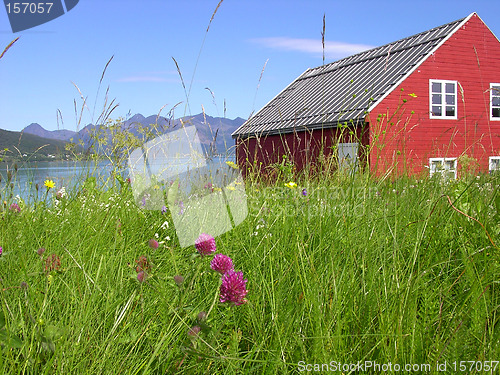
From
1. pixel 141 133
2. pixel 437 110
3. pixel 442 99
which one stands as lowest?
pixel 141 133

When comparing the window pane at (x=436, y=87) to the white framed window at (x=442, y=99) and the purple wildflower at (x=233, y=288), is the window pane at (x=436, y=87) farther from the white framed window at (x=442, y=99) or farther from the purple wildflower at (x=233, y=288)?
the purple wildflower at (x=233, y=288)

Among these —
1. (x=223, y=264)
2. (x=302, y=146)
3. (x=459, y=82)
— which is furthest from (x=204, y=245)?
(x=459, y=82)

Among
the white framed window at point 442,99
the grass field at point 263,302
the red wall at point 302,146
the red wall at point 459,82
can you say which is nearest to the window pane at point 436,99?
the white framed window at point 442,99

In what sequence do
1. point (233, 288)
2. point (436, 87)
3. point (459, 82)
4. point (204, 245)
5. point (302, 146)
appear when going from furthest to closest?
point (302, 146), point (436, 87), point (459, 82), point (204, 245), point (233, 288)

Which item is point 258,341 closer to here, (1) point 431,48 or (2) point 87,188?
(2) point 87,188

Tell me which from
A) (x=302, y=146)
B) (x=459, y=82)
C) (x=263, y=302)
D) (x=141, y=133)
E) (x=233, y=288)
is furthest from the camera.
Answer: (x=302, y=146)

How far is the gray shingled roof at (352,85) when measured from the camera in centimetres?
1327

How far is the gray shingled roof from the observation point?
13.3 m

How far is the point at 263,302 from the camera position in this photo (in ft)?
4.33

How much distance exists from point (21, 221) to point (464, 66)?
15598 millimetres

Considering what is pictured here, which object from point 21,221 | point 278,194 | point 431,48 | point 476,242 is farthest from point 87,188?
point 431,48

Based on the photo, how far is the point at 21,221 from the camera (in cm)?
226

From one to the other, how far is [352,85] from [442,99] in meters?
3.25

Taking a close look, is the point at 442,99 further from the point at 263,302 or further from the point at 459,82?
the point at 263,302
